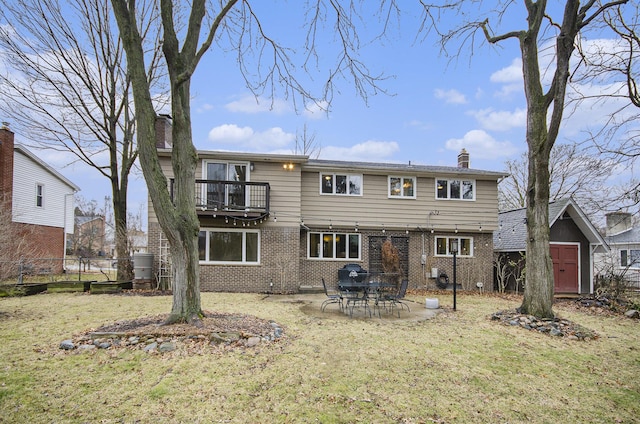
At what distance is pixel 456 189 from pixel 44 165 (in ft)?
71.7

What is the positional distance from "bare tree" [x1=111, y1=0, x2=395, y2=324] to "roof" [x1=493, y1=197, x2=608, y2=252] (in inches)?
446

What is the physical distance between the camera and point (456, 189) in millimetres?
15797

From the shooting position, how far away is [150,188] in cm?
651

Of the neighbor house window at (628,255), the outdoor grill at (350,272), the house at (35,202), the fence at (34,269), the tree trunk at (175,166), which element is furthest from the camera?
the neighbor house window at (628,255)

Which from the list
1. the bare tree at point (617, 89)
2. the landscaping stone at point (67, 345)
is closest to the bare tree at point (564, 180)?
the bare tree at point (617, 89)

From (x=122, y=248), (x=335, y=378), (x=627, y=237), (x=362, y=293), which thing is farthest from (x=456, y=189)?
(x=627, y=237)

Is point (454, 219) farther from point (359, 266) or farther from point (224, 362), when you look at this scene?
point (224, 362)

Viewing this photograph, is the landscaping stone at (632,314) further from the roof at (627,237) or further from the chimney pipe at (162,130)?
the chimney pipe at (162,130)

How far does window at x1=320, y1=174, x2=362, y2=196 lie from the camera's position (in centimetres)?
1509

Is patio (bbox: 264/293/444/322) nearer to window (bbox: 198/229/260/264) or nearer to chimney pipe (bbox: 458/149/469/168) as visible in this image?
window (bbox: 198/229/260/264)

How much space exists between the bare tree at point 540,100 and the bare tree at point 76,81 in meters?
13.5

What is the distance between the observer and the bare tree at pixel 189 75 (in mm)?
6488

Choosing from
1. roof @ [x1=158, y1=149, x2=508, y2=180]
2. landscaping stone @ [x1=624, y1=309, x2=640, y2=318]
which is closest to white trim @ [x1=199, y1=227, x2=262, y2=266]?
roof @ [x1=158, y1=149, x2=508, y2=180]

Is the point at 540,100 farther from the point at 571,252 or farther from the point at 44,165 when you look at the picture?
the point at 44,165
